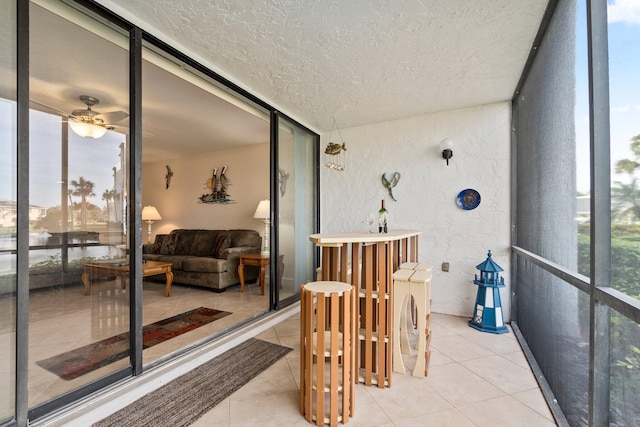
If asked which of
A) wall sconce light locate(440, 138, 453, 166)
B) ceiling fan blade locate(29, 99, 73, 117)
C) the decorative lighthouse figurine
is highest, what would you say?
wall sconce light locate(440, 138, 453, 166)

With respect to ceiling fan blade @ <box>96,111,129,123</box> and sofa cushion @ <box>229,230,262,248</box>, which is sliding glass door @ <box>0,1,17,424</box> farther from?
sofa cushion @ <box>229,230,262,248</box>

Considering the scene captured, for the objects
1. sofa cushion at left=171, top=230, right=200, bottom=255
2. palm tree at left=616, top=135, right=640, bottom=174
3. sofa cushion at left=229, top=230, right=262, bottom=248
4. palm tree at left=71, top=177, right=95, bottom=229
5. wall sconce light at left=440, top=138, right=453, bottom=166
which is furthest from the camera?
sofa cushion at left=171, top=230, right=200, bottom=255

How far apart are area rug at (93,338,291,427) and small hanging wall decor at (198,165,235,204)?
144 inches

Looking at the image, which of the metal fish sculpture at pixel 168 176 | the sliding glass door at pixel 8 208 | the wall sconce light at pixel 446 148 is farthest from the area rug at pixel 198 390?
the metal fish sculpture at pixel 168 176

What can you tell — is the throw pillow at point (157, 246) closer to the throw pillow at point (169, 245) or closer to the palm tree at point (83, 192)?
the throw pillow at point (169, 245)

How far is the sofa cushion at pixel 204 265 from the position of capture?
4316 millimetres

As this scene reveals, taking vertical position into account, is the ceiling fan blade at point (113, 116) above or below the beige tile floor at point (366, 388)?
above

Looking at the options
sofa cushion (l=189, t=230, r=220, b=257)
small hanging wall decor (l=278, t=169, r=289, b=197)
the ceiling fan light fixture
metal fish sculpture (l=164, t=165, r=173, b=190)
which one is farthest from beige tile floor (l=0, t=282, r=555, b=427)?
metal fish sculpture (l=164, t=165, r=173, b=190)

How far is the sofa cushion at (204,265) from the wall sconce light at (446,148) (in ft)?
11.3

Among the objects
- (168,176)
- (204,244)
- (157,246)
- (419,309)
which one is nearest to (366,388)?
(419,309)

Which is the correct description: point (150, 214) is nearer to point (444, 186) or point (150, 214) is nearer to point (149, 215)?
point (149, 215)

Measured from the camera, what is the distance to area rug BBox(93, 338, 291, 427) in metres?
1.61

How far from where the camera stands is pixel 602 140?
120cm

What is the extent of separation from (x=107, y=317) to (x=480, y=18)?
10.3ft
